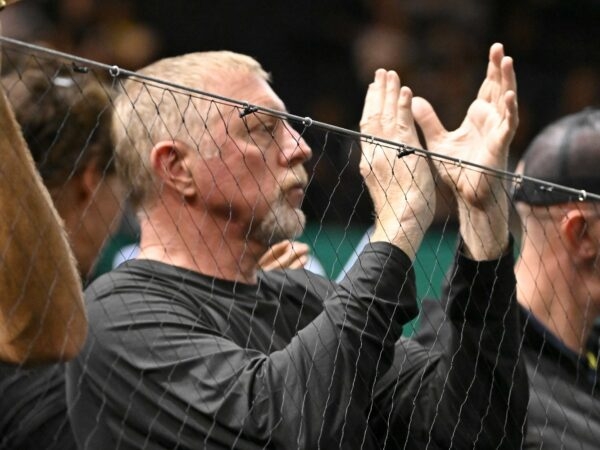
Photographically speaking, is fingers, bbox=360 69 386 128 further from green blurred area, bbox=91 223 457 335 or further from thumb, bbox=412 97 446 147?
green blurred area, bbox=91 223 457 335

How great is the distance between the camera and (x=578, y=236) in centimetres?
273

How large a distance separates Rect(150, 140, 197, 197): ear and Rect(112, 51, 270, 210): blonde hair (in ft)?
0.04

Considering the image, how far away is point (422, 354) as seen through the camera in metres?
2.41

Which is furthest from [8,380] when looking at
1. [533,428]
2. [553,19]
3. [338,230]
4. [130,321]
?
[553,19]

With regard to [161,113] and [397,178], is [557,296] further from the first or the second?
[161,113]

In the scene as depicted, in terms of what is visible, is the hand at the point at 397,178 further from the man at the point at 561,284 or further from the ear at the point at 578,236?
the ear at the point at 578,236

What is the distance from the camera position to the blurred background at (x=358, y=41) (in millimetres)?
5492

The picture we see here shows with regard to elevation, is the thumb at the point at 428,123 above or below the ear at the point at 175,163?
above

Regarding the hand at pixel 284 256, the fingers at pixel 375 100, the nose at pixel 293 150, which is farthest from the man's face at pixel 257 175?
the hand at pixel 284 256

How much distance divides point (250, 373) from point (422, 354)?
0.44 m

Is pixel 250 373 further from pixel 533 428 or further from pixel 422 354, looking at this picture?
pixel 533 428

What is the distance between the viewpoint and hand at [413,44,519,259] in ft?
7.54

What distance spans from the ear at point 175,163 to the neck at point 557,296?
73 centimetres

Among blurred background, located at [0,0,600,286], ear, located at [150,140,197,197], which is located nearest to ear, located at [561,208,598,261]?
ear, located at [150,140,197,197]
